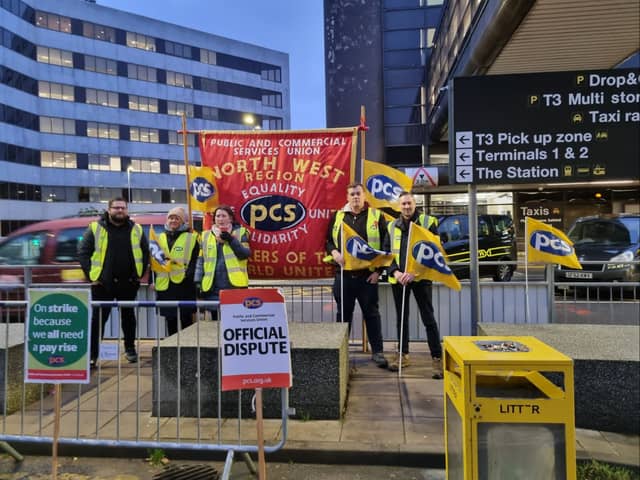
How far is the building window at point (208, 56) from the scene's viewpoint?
57.4m

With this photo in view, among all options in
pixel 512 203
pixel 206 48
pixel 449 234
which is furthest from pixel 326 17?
pixel 206 48

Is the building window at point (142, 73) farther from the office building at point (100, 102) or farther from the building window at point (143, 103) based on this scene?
the building window at point (143, 103)

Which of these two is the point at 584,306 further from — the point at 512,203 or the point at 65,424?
the point at 512,203

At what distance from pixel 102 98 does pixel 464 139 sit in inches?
2079

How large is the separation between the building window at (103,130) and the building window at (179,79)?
8380 mm

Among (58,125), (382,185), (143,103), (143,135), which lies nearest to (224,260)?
(382,185)

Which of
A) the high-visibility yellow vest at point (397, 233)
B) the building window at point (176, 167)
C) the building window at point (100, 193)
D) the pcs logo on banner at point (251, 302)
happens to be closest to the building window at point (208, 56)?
the building window at point (176, 167)

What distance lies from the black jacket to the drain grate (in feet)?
Answer: 9.14

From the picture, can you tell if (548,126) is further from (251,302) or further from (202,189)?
(202,189)

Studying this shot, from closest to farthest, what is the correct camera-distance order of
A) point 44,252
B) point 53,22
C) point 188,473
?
1. point 188,473
2. point 44,252
3. point 53,22

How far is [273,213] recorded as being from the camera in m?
6.14

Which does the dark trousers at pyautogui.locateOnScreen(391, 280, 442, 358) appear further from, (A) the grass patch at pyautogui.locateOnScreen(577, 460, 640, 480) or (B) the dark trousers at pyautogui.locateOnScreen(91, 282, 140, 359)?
(B) the dark trousers at pyautogui.locateOnScreen(91, 282, 140, 359)

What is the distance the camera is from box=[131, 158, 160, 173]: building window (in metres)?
51.8

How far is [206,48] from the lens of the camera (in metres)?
57.8
